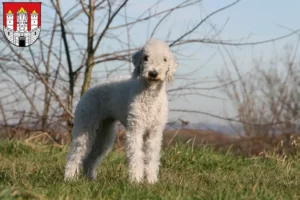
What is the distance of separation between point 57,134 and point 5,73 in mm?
1226

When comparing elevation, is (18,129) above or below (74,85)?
below

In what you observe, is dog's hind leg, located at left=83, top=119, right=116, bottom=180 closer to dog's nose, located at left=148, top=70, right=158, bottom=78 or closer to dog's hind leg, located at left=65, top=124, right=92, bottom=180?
dog's hind leg, located at left=65, top=124, right=92, bottom=180

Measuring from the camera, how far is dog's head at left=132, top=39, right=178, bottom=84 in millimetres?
4719

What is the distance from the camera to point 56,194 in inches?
145

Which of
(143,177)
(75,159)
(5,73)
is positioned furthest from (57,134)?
(143,177)

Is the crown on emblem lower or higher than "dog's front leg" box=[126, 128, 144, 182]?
higher

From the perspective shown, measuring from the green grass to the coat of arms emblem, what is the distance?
4.92ft

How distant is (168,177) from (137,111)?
0.86 meters

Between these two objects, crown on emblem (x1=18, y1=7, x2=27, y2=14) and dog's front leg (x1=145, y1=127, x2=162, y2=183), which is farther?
crown on emblem (x1=18, y1=7, x2=27, y2=14)

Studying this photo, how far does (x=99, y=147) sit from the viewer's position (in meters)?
5.85

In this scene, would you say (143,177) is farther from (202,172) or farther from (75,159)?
(202,172)

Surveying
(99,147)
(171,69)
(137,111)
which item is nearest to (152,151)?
(137,111)

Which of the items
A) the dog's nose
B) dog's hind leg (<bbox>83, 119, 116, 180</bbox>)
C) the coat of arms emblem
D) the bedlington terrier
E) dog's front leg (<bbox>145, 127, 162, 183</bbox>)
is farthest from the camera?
the coat of arms emblem

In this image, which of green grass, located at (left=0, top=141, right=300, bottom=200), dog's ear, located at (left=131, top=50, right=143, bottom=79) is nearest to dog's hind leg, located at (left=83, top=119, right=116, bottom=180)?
green grass, located at (left=0, top=141, right=300, bottom=200)
